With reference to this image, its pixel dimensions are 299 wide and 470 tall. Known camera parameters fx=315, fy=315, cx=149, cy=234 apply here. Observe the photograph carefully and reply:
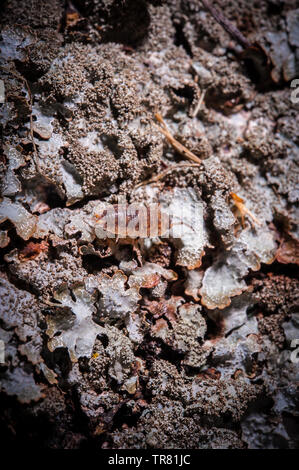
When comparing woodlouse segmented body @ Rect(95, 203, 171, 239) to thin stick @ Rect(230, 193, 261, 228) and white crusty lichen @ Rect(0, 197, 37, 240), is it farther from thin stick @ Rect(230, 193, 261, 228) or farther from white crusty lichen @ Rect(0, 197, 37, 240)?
thin stick @ Rect(230, 193, 261, 228)

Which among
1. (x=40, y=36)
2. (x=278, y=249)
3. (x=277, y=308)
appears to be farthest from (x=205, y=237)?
(x=40, y=36)

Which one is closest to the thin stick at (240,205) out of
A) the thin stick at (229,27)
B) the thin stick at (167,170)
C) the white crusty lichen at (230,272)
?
the white crusty lichen at (230,272)

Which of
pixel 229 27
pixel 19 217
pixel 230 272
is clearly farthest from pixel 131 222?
Result: pixel 229 27

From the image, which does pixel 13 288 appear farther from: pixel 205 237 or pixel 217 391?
pixel 217 391

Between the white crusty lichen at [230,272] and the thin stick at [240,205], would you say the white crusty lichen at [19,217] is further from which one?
the thin stick at [240,205]

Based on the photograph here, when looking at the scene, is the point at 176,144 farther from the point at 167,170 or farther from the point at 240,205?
the point at 240,205
